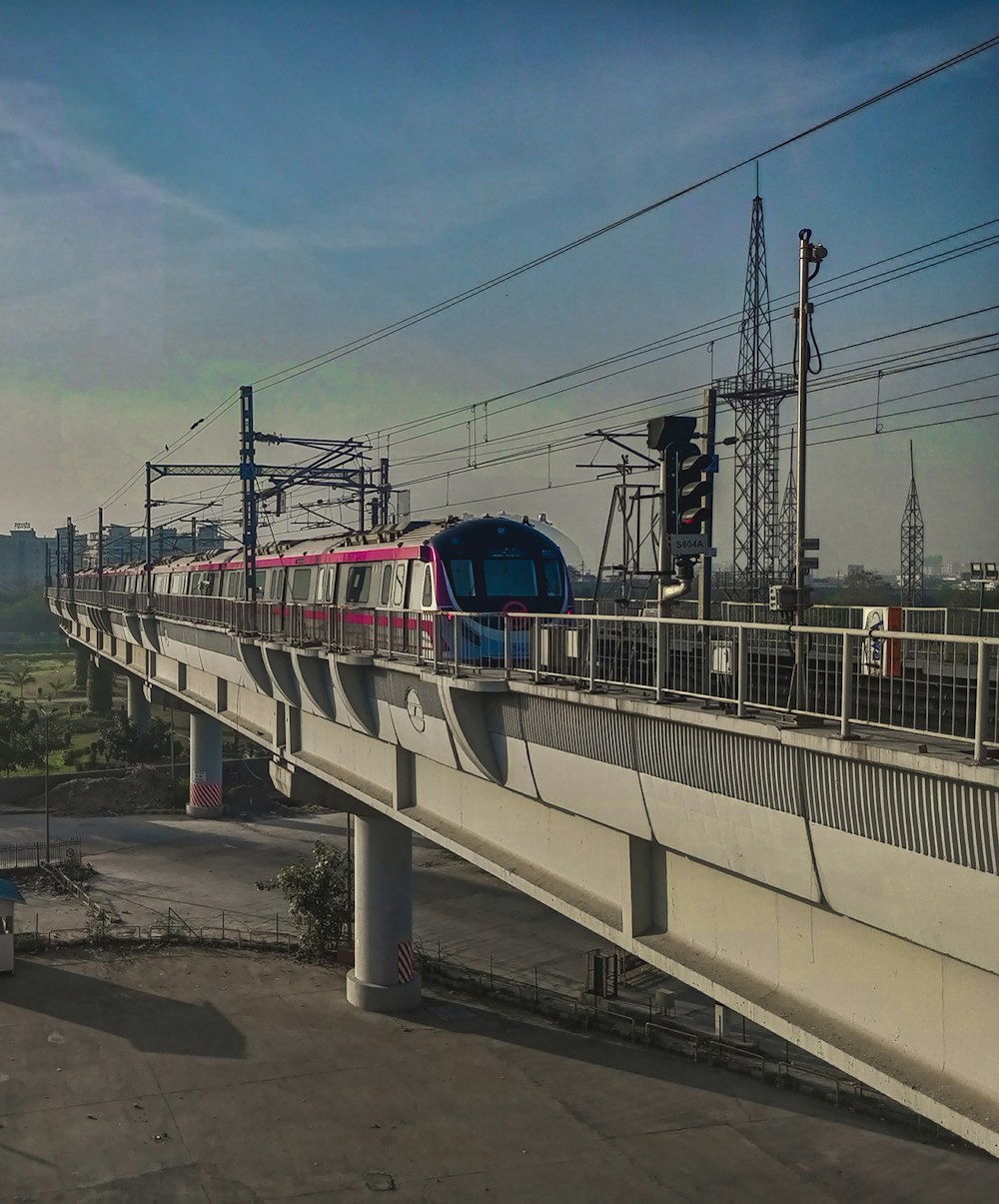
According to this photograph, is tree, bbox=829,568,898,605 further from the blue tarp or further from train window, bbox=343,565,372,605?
the blue tarp

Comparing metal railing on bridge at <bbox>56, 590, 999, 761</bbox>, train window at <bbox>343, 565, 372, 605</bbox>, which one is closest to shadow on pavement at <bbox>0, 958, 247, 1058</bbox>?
metal railing on bridge at <bbox>56, 590, 999, 761</bbox>

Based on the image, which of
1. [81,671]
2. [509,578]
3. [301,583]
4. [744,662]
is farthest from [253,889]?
[81,671]

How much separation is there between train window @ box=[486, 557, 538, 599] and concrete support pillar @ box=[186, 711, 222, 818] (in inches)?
1377

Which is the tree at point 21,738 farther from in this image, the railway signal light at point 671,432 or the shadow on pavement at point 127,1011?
the railway signal light at point 671,432

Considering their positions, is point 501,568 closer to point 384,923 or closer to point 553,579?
point 553,579

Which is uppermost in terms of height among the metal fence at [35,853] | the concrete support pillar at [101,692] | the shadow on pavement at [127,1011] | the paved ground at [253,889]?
the concrete support pillar at [101,692]

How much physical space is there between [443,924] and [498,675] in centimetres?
2304

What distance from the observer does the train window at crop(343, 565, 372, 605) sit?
2502cm

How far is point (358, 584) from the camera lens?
1007 inches

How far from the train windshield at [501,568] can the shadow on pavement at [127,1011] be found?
11.9 meters

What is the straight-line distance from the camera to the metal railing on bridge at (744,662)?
8.20 metres

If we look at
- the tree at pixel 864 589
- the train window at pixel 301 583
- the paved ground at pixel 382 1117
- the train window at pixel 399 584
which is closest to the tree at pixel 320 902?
the paved ground at pixel 382 1117

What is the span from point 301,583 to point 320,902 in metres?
9.57

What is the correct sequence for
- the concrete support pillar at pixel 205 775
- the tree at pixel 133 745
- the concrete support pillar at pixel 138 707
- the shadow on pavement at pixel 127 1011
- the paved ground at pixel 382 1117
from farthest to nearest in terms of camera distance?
the concrete support pillar at pixel 138 707, the tree at pixel 133 745, the concrete support pillar at pixel 205 775, the shadow on pavement at pixel 127 1011, the paved ground at pixel 382 1117
